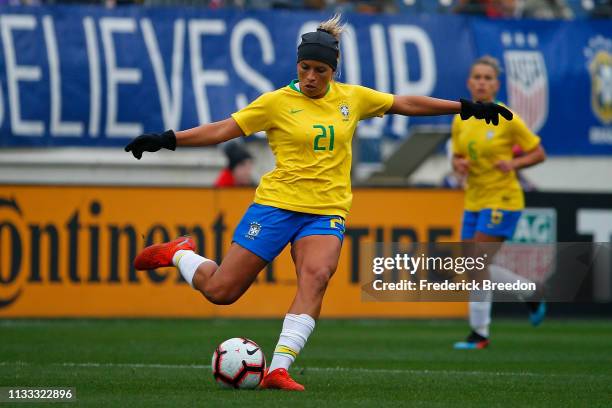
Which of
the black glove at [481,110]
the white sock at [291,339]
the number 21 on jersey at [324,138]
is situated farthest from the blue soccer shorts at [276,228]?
the black glove at [481,110]

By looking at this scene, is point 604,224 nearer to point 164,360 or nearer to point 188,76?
point 188,76

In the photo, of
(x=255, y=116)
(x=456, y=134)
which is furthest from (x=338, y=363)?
(x=456, y=134)

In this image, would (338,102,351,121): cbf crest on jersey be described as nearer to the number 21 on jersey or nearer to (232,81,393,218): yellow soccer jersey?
(232,81,393,218): yellow soccer jersey

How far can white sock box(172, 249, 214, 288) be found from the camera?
8.97 metres

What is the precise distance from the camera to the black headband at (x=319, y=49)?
8.43 m

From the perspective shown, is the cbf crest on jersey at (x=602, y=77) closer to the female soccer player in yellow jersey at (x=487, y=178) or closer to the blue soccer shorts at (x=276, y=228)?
the female soccer player in yellow jersey at (x=487, y=178)

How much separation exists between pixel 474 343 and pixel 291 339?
4.90 metres

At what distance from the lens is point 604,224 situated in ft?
57.1

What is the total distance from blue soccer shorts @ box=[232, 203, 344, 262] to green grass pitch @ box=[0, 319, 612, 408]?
94 cm

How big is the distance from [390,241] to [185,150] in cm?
432

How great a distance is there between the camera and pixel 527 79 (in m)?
20.5

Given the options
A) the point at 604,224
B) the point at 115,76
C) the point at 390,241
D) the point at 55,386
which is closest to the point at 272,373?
the point at 55,386

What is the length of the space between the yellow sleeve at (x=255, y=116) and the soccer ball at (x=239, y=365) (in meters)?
1.38

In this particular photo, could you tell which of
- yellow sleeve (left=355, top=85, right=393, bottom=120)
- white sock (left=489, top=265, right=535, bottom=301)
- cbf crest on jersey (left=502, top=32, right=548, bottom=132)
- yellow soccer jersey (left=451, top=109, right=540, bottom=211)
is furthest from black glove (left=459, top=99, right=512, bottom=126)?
cbf crest on jersey (left=502, top=32, right=548, bottom=132)
